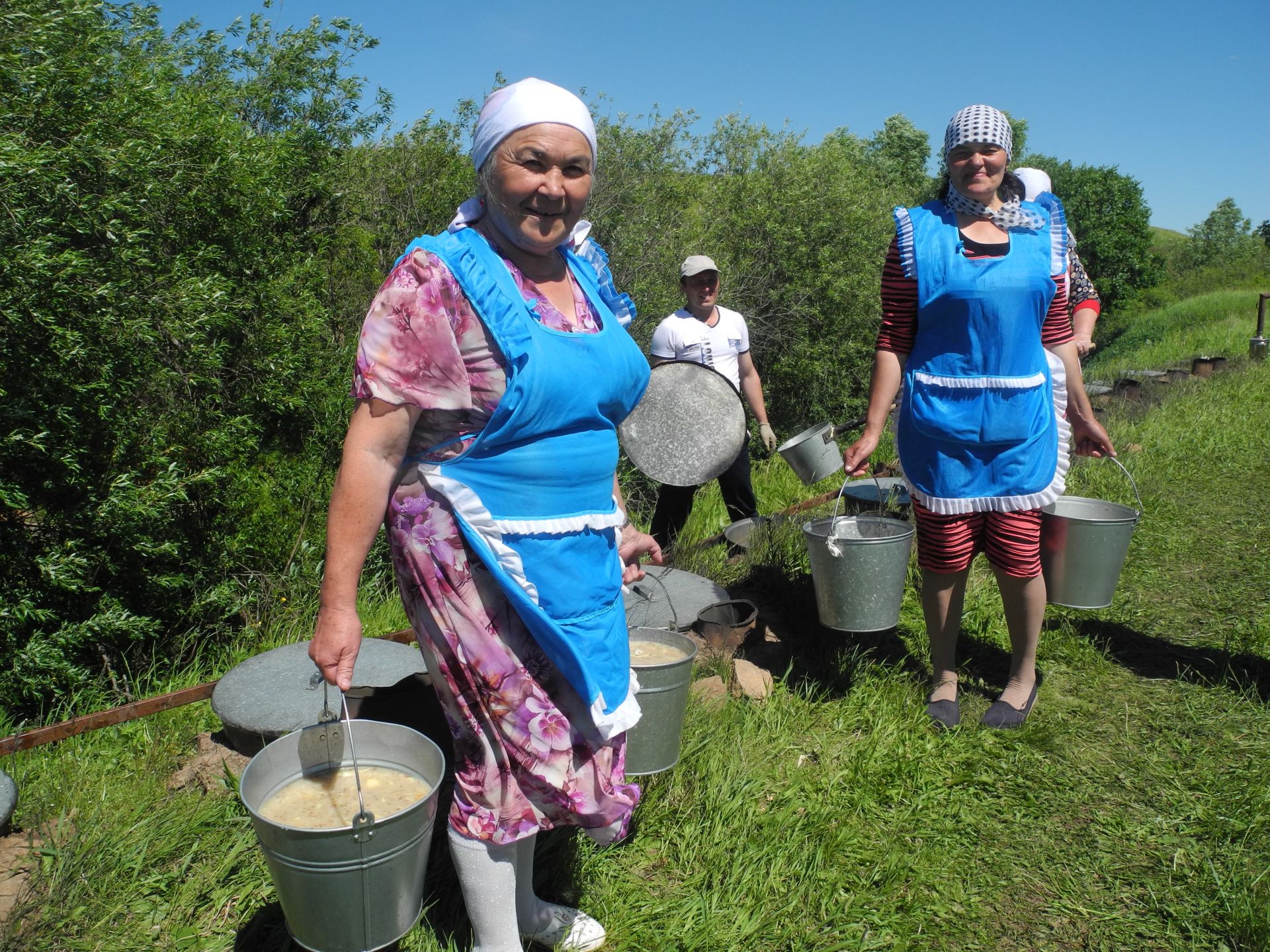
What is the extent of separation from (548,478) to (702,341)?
3812 millimetres

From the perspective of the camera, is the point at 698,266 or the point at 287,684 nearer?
the point at 287,684

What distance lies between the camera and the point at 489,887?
1969 millimetres

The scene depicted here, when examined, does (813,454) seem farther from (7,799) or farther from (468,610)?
(7,799)

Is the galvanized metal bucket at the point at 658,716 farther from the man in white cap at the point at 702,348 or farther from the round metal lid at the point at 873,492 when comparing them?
the round metal lid at the point at 873,492

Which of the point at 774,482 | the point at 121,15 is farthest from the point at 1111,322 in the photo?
the point at 121,15

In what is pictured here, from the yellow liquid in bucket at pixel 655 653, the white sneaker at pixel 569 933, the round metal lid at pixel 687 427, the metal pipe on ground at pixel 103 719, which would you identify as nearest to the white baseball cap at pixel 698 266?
the round metal lid at pixel 687 427

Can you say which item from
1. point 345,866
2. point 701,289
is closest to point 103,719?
point 345,866

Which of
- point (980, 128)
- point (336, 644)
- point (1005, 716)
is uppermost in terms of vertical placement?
point (980, 128)

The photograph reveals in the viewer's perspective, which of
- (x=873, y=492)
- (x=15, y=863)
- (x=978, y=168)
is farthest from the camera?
(x=873, y=492)

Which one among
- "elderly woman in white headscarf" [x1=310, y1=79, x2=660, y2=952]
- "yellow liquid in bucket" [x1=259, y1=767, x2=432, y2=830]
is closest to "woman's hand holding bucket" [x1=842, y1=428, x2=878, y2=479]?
"elderly woman in white headscarf" [x1=310, y1=79, x2=660, y2=952]

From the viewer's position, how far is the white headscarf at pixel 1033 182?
351cm

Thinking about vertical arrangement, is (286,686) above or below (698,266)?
below

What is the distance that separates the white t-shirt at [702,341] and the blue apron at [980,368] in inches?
88.3

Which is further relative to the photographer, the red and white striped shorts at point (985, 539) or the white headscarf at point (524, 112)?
the red and white striped shorts at point (985, 539)
